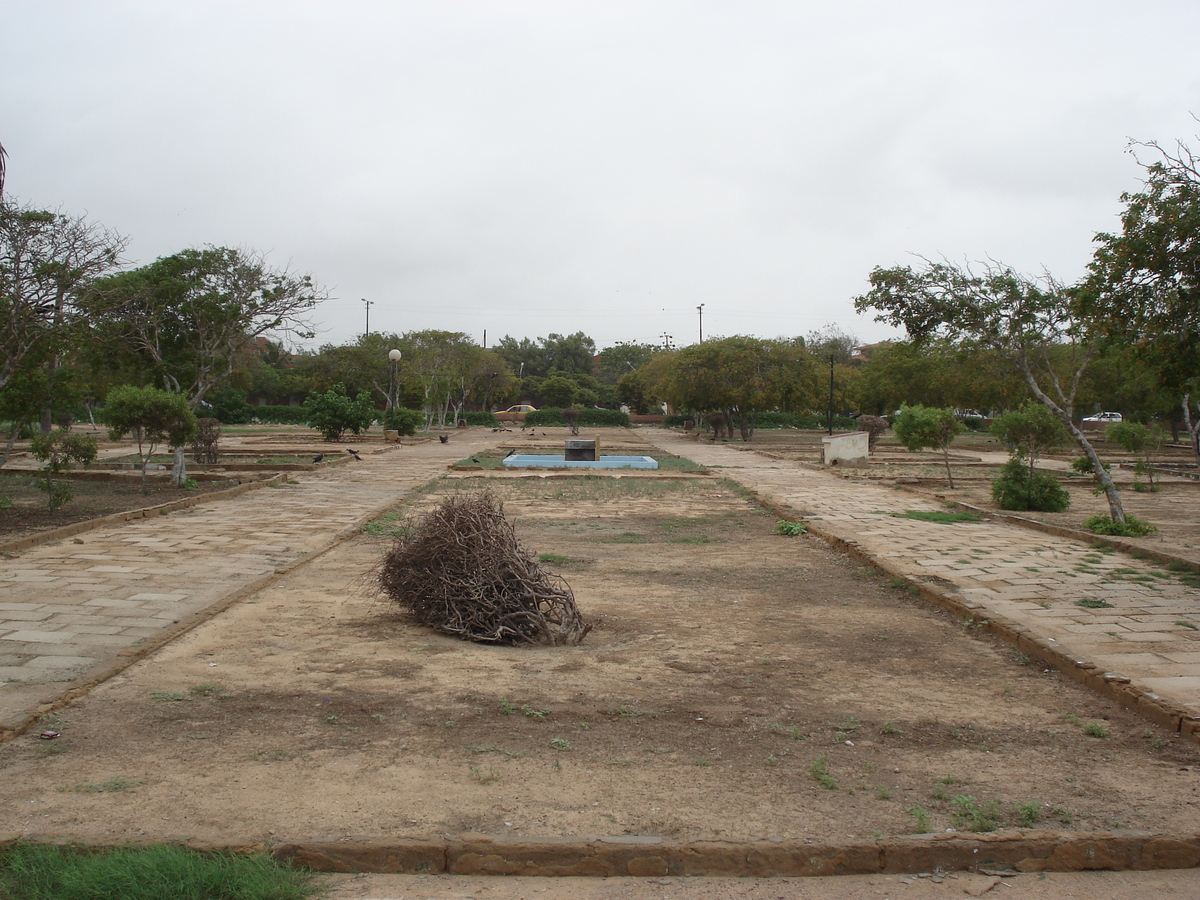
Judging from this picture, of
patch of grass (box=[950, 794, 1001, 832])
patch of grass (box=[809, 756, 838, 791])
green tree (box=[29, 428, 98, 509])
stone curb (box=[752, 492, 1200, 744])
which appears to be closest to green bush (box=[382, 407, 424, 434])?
green tree (box=[29, 428, 98, 509])

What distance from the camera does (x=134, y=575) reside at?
817 centimetres

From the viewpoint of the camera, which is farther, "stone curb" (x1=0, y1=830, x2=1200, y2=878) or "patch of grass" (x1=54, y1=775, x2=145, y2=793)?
"patch of grass" (x1=54, y1=775, x2=145, y2=793)

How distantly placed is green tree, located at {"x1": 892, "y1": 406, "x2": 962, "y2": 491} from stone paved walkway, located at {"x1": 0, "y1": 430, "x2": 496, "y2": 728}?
430 inches

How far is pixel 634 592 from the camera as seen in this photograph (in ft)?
26.9

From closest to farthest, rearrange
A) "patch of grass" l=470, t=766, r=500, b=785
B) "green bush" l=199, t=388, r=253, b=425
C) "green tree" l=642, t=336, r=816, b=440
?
"patch of grass" l=470, t=766, r=500, b=785 < "green tree" l=642, t=336, r=816, b=440 < "green bush" l=199, t=388, r=253, b=425

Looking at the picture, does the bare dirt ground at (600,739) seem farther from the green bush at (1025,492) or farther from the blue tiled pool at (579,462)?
the blue tiled pool at (579,462)

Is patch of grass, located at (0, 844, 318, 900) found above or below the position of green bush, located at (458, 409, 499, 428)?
Result: below

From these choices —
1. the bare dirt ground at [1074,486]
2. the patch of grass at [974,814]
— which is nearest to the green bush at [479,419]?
the bare dirt ground at [1074,486]

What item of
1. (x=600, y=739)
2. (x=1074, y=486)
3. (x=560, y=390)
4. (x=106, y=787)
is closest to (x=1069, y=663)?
(x=600, y=739)

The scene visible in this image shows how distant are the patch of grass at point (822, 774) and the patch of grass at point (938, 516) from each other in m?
9.73

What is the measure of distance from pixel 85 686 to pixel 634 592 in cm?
449

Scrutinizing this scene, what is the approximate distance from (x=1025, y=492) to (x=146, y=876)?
14.3 meters

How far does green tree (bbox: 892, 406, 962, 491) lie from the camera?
1895 centimetres

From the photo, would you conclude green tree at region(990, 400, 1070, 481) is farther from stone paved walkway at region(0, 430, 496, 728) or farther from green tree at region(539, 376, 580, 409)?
green tree at region(539, 376, 580, 409)
